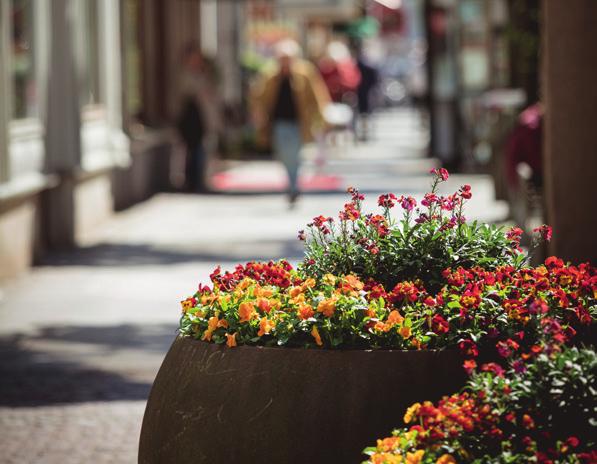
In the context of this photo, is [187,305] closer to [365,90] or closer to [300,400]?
[300,400]

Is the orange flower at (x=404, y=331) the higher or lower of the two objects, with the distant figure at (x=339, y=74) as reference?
lower

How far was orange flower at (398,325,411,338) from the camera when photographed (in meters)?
4.64

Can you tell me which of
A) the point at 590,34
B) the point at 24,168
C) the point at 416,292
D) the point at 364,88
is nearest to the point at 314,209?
the point at 24,168

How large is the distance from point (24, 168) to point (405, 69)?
59.0m

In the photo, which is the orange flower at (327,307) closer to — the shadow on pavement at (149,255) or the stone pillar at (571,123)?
the stone pillar at (571,123)

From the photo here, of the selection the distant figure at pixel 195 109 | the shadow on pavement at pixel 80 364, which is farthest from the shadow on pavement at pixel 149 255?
the distant figure at pixel 195 109

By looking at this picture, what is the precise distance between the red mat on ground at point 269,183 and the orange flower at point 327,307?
1714 cm

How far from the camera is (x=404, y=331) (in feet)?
15.2

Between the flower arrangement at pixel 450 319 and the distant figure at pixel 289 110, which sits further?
the distant figure at pixel 289 110

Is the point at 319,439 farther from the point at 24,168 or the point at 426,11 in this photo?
the point at 426,11

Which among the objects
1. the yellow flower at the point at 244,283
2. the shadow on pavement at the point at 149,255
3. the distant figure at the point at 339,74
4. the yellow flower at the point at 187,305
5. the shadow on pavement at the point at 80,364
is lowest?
the shadow on pavement at the point at 149,255

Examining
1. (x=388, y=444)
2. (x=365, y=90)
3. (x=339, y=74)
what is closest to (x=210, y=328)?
(x=388, y=444)

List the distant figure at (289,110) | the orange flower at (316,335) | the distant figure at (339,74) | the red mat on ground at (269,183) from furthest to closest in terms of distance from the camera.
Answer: the distant figure at (339,74)
the red mat on ground at (269,183)
the distant figure at (289,110)
the orange flower at (316,335)

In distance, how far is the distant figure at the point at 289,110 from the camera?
62.0 ft
